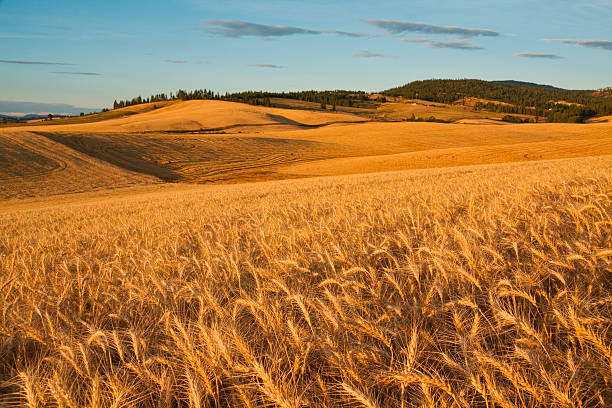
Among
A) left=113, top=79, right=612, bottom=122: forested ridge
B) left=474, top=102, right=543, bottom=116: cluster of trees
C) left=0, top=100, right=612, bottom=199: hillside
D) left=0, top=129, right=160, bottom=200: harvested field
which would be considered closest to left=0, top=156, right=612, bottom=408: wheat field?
left=0, top=129, right=160, bottom=200: harvested field

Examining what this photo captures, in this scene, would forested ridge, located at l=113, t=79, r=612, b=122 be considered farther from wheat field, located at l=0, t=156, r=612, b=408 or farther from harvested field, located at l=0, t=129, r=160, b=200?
wheat field, located at l=0, t=156, r=612, b=408

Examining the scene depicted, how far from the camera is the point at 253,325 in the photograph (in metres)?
1.92

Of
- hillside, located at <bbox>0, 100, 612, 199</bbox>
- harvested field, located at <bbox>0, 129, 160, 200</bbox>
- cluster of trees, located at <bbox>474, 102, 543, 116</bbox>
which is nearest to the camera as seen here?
harvested field, located at <bbox>0, 129, 160, 200</bbox>

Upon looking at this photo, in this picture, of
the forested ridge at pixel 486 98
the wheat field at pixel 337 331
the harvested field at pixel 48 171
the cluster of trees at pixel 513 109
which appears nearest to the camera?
the wheat field at pixel 337 331

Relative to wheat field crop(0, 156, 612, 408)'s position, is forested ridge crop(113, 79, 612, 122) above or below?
above

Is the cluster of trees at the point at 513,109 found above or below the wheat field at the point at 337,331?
above

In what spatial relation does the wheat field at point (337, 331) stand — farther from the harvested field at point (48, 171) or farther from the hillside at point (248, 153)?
the hillside at point (248, 153)

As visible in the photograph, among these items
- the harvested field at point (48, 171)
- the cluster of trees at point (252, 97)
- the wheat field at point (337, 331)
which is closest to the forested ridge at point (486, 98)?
the cluster of trees at point (252, 97)

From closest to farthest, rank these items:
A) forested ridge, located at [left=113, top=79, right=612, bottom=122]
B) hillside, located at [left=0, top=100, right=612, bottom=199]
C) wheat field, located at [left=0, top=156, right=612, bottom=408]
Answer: wheat field, located at [left=0, top=156, right=612, bottom=408], hillside, located at [left=0, top=100, right=612, bottom=199], forested ridge, located at [left=113, top=79, right=612, bottom=122]

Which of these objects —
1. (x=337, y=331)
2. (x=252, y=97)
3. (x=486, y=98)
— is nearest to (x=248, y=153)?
(x=337, y=331)

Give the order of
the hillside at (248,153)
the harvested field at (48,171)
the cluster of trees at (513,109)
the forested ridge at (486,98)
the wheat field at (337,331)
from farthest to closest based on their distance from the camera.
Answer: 1. the cluster of trees at (513,109)
2. the forested ridge at (486,98)
3. the hillside at (248,153)
4. the harvested field at (48,171)
5. the wheat field at (337,331)

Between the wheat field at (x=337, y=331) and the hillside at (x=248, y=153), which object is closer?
the wheat field at (x=337, y=331)

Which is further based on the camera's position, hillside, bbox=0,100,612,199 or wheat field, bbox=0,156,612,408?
hillside, bbox=0,100,612,199

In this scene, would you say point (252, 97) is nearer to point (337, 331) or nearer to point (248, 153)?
point (248, 153)
